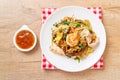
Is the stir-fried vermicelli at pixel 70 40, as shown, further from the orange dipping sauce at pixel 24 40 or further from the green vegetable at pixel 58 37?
the orange dipping sauce at pixel 24 40

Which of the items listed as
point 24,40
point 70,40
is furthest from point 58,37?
point 24,40

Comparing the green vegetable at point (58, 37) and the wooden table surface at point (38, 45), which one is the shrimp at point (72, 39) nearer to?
the green vegetable at point (58, 37)

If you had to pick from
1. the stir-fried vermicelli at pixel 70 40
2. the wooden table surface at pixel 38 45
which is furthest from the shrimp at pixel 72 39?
the wooden table surface at pixel 38 45

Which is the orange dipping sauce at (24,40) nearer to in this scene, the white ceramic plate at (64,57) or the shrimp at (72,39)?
the white ceramic plate at (64,57)

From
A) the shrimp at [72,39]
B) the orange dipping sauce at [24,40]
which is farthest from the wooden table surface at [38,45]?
the shrimp at [72,39]

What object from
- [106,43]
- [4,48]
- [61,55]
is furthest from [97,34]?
[4,48]
